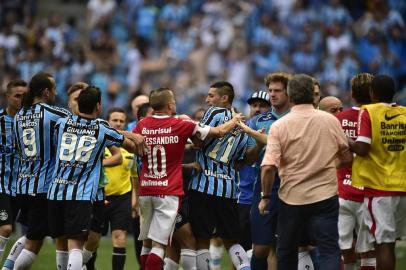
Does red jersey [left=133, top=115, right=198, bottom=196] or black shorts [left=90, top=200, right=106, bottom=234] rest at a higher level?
red jersey [left=133, top=115, right=198, bottom=196]

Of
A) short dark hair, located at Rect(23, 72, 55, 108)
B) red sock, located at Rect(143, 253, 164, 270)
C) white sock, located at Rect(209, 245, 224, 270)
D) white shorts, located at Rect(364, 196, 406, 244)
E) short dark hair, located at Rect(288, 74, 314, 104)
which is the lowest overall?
white sock, located at Rect(209, 245, 224, 270)

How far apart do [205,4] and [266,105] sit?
15435 mm

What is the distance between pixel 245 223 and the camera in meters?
13.2

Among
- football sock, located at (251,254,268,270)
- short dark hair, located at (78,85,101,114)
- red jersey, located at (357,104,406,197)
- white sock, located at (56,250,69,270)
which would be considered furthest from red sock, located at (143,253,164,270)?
red jersey, located at (357,104,406,197)

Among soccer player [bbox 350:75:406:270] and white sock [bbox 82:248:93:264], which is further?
white sock [bbox 82:248:93:264]

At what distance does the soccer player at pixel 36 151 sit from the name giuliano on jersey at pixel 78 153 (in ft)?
1.22

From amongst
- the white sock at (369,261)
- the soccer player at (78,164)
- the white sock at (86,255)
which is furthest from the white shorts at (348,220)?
the white sock at (86,255)

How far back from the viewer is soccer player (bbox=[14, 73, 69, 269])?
11664 mm

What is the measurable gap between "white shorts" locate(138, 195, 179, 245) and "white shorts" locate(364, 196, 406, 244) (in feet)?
7.29

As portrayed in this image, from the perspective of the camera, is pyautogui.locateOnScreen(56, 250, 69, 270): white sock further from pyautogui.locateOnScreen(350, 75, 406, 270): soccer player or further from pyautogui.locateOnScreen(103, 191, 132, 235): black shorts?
pyautogui.locateOnScreen(350, 75, 406, 270): soccer player

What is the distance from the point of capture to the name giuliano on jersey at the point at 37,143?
11648 millimetres

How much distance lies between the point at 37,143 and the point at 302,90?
340cm

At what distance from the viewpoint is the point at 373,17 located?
1017 inches

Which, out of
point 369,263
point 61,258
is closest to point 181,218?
point 61,258
